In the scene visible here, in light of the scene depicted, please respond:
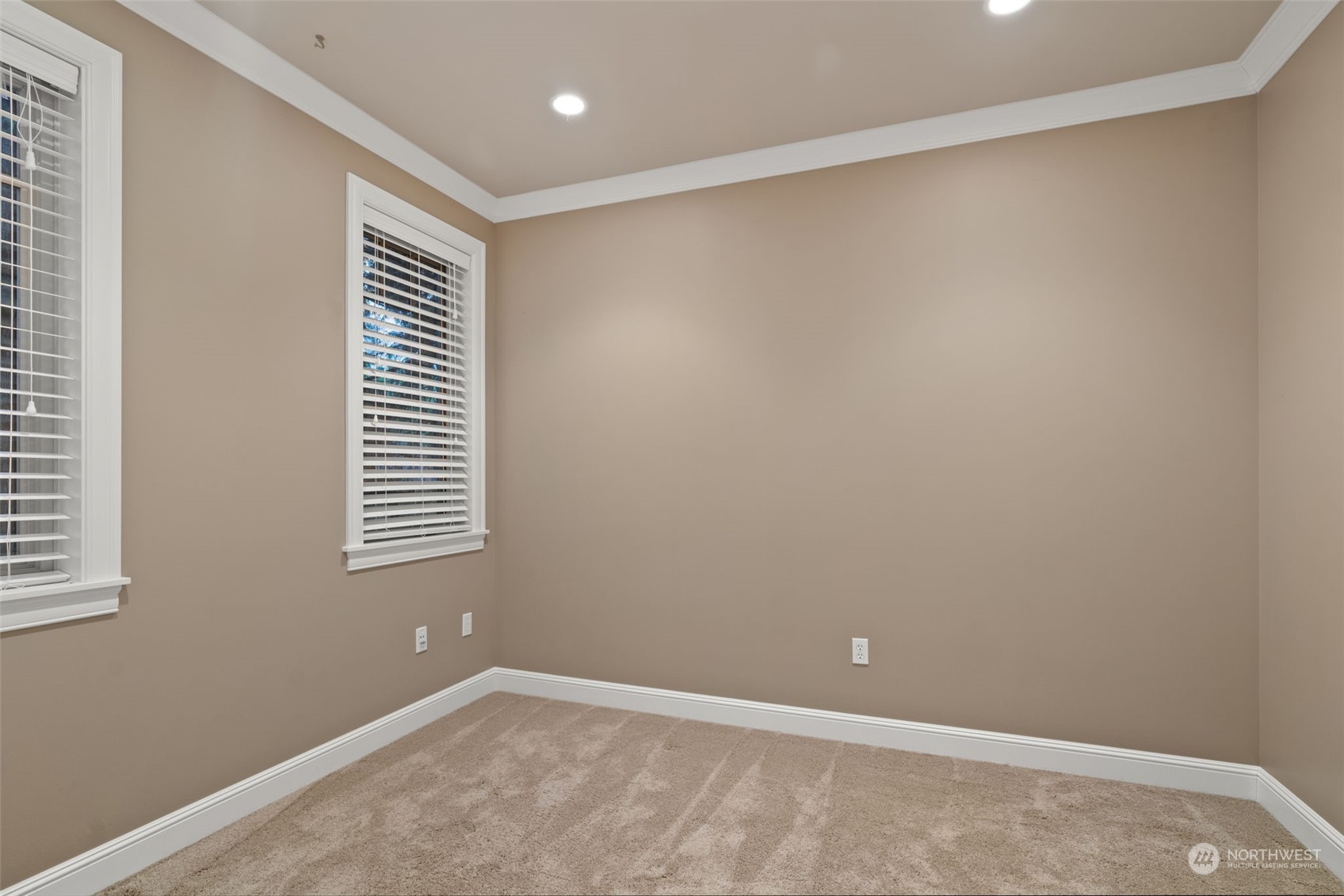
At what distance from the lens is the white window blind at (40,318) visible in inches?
71.7

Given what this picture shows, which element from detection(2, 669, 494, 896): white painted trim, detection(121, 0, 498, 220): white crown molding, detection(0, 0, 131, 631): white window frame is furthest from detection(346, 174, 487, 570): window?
detection(0, 0, 131, 631): white window frame

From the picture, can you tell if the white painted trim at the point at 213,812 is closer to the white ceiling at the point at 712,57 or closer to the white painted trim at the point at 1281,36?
the white ceiling at the point at 712,57

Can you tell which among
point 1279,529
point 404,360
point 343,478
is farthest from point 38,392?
point 1279,529

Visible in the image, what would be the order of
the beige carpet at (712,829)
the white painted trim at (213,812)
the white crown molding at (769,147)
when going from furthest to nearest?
1. the white crown molding at (769,147)
2. the beige carpet at (712,829)
3. the white painted trim at (213,812)

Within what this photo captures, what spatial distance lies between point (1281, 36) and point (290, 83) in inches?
137

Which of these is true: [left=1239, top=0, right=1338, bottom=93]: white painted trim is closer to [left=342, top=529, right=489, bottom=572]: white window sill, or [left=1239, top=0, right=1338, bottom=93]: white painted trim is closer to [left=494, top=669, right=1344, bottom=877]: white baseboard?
[left=494, top=669, right=1344, bottom=877]: white baseboard

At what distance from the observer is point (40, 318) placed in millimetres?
1915

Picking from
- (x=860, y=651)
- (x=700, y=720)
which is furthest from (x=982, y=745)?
(x=700, y=720)

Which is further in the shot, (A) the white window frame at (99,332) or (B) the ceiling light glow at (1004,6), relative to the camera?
(B) the ceiling light glow at (1004,6)

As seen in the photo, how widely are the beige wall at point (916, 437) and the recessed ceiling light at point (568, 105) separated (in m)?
0.69

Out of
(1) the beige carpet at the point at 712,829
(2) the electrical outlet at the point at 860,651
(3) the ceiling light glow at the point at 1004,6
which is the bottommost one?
(1) the beige carpet at the point at 712,829

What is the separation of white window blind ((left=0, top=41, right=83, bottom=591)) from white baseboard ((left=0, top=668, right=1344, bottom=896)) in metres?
0.86

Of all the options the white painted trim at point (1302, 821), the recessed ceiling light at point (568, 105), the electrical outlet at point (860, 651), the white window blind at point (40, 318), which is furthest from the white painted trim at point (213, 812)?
the white painted trim at point (1302, 821)

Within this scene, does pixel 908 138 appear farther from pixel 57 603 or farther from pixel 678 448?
pixel 57 603
